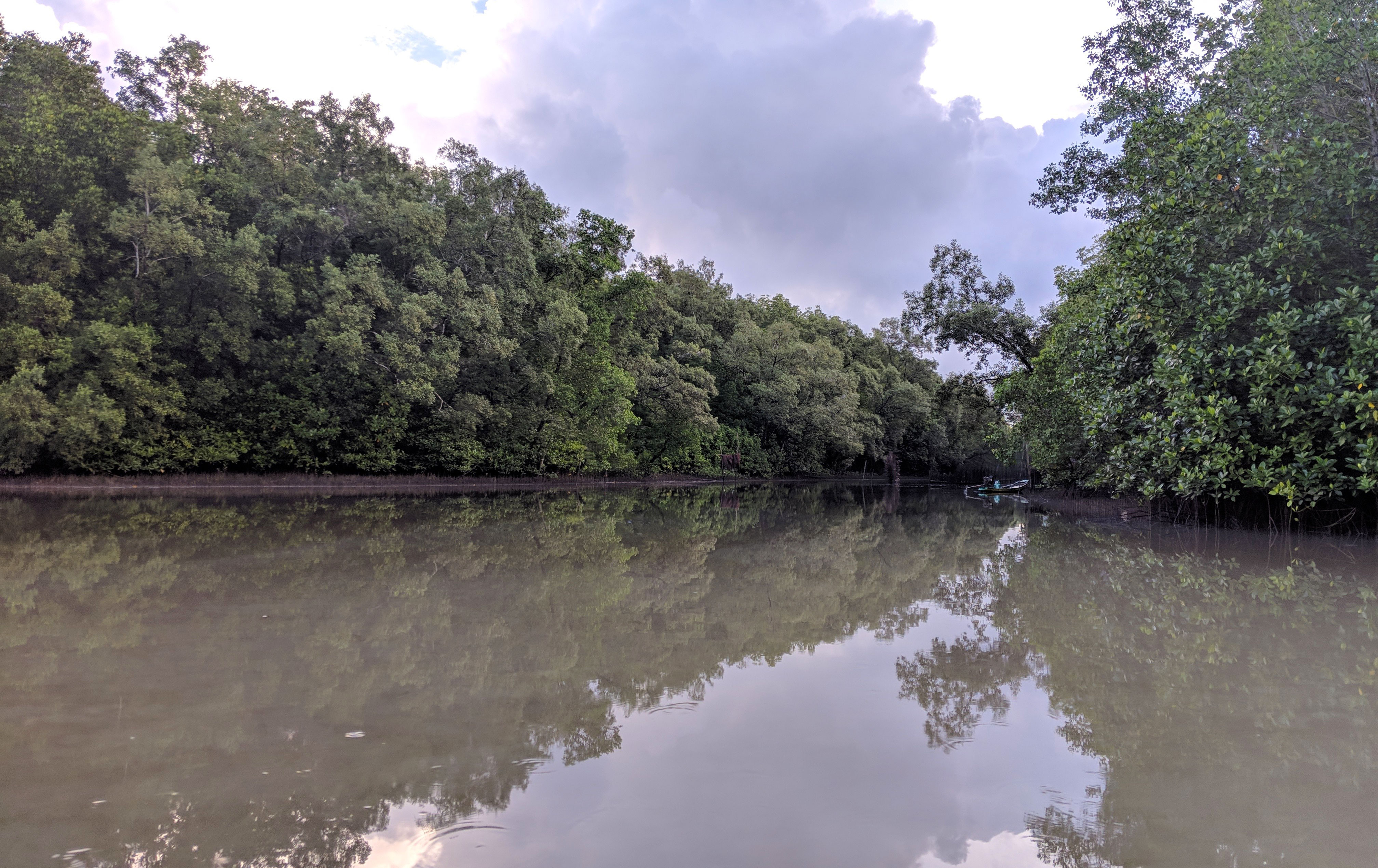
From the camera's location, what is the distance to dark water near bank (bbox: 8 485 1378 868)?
8.63ft

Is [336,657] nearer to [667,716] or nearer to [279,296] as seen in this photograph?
[667,716]

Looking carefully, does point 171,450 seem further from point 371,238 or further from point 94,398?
point 371,238

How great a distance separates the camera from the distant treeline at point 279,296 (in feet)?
63.4

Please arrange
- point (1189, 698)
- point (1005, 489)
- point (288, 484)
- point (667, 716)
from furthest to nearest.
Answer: point (1005, 489)
point (288, 484)
point (1189, 698)
point (667, 716)

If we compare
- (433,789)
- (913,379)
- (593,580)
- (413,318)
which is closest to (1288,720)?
(433,789)

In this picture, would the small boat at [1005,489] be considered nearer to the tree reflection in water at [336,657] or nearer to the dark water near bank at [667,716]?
the tree reflection in water at [336,657]

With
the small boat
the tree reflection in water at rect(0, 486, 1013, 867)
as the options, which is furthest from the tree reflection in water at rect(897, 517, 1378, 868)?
the small boat

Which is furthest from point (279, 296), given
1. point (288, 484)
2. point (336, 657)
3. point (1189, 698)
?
point (1189, 698)

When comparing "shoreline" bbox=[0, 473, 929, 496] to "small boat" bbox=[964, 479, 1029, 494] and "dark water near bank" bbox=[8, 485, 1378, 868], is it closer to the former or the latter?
"dark water near bank" bbox=[8, 485, 1378, 868]

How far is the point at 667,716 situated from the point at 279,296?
21900mm

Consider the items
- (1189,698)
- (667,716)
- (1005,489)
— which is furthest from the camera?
(1005,489)

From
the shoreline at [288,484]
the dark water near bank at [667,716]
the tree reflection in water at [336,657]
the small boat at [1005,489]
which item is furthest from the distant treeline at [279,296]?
the dark water near bank at [667,716]

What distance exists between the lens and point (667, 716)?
3.92 metres

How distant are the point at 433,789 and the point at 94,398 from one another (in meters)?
20.9
